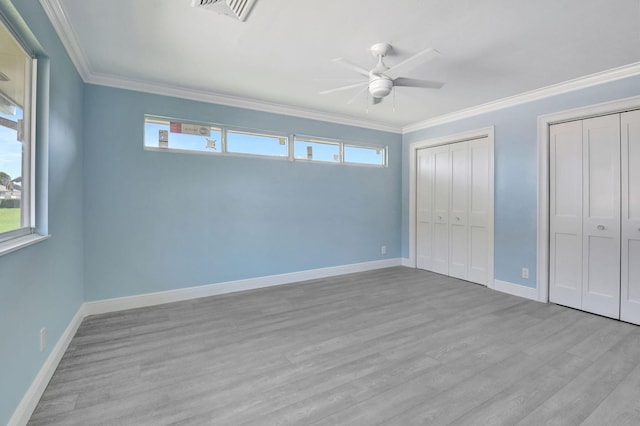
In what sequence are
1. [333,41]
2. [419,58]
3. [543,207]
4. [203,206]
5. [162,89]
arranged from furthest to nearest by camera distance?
1. [203,206]
2. [543,207]
3. [162,89]
4. [333,41]
5. [419,58]

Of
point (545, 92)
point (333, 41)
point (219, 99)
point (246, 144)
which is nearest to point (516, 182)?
point (545, 92)

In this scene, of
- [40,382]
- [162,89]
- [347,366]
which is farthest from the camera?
[162,89]

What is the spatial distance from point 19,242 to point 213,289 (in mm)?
2368

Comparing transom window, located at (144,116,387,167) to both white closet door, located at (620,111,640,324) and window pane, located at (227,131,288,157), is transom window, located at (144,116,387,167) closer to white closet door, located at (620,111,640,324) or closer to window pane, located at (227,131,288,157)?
window pane, located at (227,131,288,157)

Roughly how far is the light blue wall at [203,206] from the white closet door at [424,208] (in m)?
0.86

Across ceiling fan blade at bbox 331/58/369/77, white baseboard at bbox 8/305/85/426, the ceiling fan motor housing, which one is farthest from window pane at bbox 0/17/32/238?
the ceiling fan motor housing

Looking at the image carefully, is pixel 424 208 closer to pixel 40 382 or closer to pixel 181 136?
pixel 181 136

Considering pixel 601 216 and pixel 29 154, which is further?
pixel 601 216

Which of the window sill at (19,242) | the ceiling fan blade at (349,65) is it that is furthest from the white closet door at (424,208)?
the window sill at (19,242)

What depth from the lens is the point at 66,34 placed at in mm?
2318

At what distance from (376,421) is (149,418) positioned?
1269mm

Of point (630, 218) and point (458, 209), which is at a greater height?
point (458, 209)

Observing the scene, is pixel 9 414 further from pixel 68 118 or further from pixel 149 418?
pixel 68 118

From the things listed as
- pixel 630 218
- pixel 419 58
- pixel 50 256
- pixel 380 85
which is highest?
pixel 419 58
